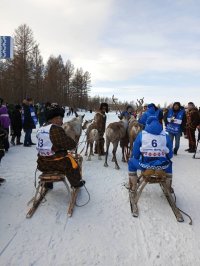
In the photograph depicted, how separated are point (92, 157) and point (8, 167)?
9.82ft

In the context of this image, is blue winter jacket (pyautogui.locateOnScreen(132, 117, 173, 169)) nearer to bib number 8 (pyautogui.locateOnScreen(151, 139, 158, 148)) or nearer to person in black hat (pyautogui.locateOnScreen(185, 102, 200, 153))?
bib number 8 (pyautogui.locateOnScreen(151, 139, 158, 148))

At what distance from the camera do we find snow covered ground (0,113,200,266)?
166 inches

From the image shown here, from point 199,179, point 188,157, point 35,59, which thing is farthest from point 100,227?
point 35,59

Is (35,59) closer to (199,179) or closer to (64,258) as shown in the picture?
(199,179)

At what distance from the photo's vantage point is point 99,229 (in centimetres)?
503

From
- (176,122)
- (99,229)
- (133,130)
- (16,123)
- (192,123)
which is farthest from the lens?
(192,123)

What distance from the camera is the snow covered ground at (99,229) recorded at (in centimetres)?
422

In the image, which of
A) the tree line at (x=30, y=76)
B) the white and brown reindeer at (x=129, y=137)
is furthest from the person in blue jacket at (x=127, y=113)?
the tree line at (x=30, y=76)

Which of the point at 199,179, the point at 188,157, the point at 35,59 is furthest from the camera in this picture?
the point at 35,59

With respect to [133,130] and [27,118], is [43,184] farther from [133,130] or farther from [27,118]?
[27,118]

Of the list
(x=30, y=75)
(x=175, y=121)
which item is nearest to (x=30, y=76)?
Answer: (x=30, y=75)

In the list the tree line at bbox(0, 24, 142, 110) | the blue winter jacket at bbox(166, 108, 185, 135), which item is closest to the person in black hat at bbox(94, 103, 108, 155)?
the blue winter jacket at bbox(166, 108, 185, 135)

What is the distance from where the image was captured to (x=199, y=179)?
8344mm

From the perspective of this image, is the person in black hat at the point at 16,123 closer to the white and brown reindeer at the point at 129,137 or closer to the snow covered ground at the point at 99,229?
the white and brown reindeer at the point at 129,137
